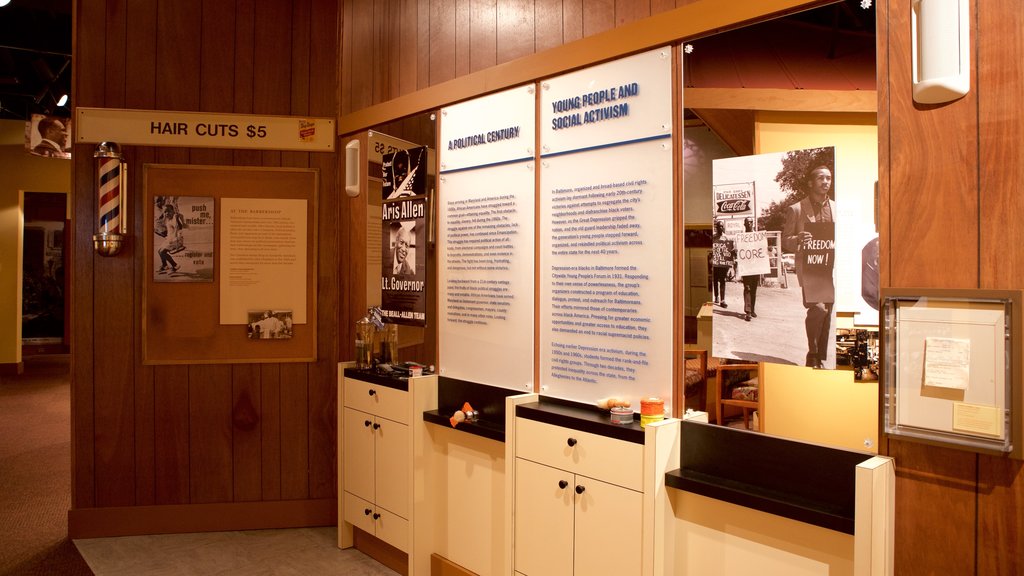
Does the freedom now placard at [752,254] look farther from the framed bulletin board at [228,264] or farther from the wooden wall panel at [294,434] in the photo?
the wooden wall panel at [294,434]

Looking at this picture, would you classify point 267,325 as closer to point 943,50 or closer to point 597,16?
point 597,16

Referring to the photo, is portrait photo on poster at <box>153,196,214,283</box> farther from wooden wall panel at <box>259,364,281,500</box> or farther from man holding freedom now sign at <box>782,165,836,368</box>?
man holding freedom now sign at <box>782,165,836,368</box>

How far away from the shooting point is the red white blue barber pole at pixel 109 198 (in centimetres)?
395

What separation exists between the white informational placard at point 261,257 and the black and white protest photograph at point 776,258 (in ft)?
9.35

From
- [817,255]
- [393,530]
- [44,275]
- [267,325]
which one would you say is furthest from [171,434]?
[44,275]

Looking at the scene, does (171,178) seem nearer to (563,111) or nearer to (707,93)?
(563,111)

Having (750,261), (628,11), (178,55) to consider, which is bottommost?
(750,261)

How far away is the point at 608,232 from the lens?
257 centimetres

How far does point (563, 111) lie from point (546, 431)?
1294 mm

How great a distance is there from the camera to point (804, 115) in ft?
6.57

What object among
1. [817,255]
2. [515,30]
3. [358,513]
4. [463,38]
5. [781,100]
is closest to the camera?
[817,255]

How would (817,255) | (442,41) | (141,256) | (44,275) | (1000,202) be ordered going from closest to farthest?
(1000,202) → (817,255) → (442,41) → (141,256) → (44,275)

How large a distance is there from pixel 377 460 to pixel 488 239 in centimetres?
136

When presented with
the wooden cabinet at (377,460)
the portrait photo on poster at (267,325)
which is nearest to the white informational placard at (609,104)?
the wooden cabinet at (377,460)
